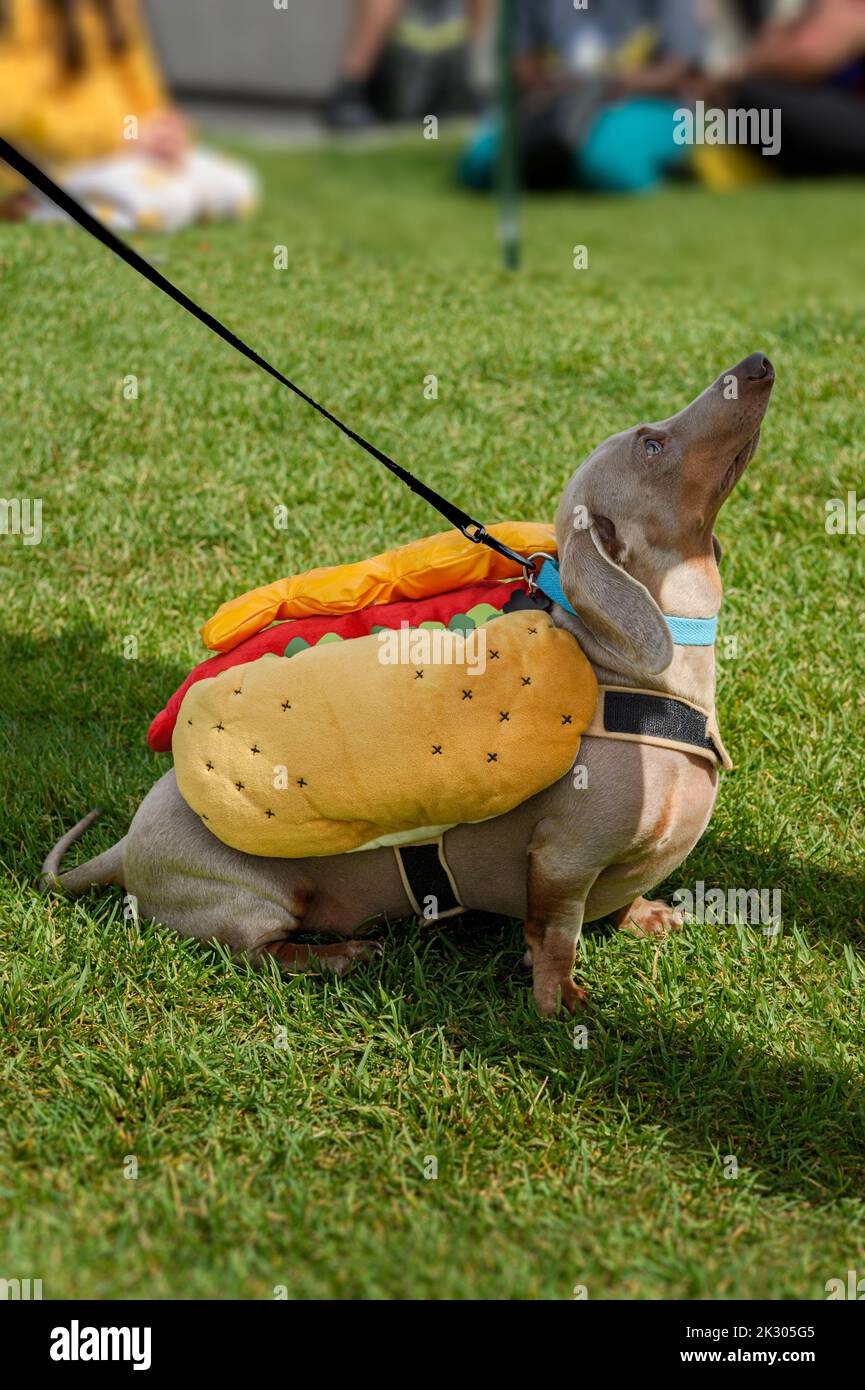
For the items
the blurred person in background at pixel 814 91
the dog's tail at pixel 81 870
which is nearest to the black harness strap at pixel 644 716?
the dog's tail at pixel 81 870

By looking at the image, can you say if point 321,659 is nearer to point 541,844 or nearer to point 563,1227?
point 541,844

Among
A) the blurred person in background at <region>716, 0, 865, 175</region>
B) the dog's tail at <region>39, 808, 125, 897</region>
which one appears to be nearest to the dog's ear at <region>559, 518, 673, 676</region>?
the dog's tail at <region>39, 808, 125, 897</region>

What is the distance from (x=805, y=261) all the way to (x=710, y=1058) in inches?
343

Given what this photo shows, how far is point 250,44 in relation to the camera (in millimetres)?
15953

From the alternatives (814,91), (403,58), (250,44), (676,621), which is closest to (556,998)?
(676,621)

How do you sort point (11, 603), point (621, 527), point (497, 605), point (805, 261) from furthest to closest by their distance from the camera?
point (805, 261), point (11, 603), point (497, 605), point (621, 527)

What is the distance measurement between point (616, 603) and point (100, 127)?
8.84 metres

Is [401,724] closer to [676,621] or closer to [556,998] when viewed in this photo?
[676,621]

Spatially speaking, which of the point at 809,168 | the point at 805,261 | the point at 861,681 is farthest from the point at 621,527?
the point at 809,168

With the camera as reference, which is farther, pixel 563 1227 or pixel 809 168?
pixel 809 168

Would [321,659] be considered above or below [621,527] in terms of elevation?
below

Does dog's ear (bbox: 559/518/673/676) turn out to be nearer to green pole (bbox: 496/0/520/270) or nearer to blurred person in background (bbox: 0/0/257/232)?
green pole (bbox: 496/0/520/270)

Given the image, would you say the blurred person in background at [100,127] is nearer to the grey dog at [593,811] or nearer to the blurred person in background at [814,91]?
the grey dog at [593,811]

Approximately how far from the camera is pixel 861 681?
4348 millimetres
